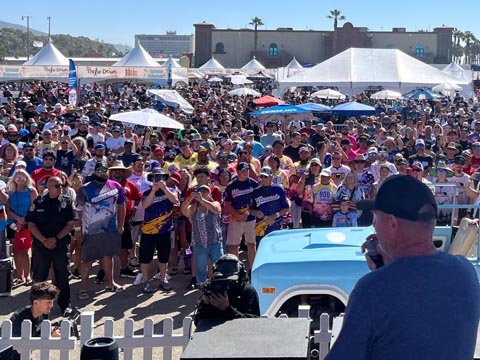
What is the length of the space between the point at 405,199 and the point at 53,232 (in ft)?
18.9

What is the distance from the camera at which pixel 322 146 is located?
1298 cm

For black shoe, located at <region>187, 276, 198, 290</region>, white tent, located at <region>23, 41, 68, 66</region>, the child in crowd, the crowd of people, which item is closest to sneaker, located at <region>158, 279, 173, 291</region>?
the crowd of people

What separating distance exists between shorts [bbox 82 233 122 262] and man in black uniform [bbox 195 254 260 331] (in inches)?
160

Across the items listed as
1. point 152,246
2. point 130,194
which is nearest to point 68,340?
point 152,246

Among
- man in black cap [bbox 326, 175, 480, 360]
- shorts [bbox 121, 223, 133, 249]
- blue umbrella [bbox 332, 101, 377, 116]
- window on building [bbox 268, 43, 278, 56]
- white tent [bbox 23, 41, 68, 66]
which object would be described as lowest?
shorts [bbox 121, 223, 133, 249]

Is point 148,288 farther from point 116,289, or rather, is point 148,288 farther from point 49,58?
point 49,58

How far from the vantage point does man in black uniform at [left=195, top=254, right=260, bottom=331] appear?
382cm

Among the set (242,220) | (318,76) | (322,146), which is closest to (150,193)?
(242,220)

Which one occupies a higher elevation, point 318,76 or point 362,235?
point 318,76

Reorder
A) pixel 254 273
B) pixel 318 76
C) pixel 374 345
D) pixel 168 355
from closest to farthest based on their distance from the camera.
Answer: pixel 374 345 → pixel 168 355 → pixel 254 273 → pixel 318 76

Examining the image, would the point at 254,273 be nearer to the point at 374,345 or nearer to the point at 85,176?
the point at 374,345

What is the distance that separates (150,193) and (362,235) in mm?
3166

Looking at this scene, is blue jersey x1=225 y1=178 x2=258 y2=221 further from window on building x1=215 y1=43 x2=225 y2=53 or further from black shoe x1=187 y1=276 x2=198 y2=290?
window on building x1=215 y1=43 x2=225 y2=53

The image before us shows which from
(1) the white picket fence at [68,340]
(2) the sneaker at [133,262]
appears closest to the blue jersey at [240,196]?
(2) the sneaker at [133,262]
